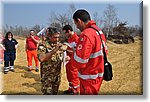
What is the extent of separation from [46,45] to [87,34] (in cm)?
47

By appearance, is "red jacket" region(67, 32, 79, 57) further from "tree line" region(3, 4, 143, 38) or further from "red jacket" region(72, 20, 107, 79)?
"red jacket" region(72, 20, 107, 79)

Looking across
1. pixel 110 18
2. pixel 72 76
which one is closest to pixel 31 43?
pixel 72 76

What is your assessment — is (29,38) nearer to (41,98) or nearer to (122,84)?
(41,98)

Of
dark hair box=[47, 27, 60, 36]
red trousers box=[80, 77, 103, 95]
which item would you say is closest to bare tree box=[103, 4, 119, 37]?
dark hair box=[47, 27, 60, 36]

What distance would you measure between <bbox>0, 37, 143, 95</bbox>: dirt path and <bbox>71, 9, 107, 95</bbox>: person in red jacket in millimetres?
440

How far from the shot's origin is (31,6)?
7.64ft

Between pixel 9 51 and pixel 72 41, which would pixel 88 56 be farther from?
pixel 9 51

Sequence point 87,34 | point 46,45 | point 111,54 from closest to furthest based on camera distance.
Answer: point 87,34 → point 46,45 → point 111,54

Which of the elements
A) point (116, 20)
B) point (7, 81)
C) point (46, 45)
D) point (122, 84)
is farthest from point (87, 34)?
point (7, 81)

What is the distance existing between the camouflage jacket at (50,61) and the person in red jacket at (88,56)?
310 mm

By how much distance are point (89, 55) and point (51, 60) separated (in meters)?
0.43

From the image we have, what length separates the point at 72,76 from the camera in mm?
2373

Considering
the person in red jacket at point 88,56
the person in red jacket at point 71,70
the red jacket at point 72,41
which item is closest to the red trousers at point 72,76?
the person in red jacket at point 71,70

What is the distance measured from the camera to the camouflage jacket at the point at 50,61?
2.14 m
